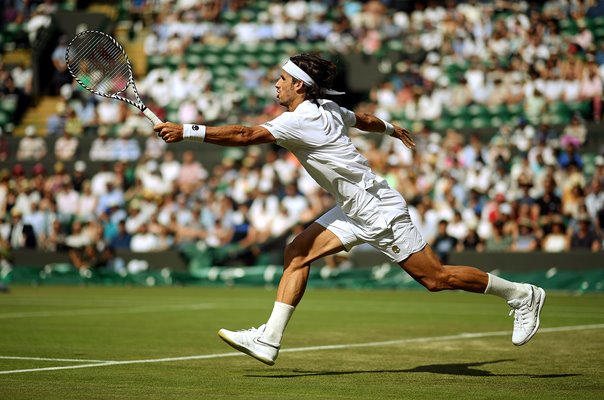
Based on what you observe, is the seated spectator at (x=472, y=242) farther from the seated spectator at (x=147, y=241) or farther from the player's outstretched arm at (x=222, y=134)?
the player's outstretched arm at (x=222, y=134)

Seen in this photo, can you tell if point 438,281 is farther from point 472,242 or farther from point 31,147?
point 31,147

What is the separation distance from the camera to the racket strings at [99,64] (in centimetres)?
892

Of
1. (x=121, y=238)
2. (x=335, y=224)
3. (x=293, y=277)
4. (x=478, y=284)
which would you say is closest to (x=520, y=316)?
(x=478, y=284)

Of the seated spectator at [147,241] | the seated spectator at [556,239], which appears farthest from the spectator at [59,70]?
the seated spectator at [556,239]

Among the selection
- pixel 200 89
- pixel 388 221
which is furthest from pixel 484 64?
pixel 388 221

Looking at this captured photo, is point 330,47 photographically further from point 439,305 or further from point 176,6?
point 439,305

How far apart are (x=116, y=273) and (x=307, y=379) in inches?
580

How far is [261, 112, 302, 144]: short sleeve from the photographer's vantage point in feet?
24.9

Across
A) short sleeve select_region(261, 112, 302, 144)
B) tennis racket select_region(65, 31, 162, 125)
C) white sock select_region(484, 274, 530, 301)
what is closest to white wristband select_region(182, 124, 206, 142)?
short sleeve select_region(261, 112, 302, 144)

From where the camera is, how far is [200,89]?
26.7 metres

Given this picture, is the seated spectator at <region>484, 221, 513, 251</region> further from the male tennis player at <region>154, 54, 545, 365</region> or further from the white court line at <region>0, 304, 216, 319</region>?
the male tennis player at <region>154, 54, 545, 365</region>

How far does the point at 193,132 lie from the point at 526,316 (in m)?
2.73

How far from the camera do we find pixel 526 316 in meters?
8.08

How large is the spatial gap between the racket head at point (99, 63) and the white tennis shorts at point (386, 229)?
7.09 feet
